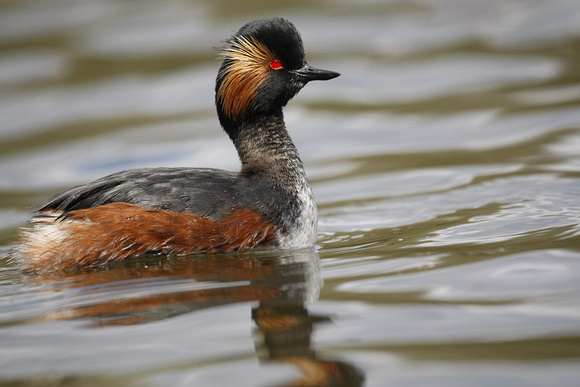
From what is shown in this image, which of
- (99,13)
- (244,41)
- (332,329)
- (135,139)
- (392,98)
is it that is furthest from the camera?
(99,13)

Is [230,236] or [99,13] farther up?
[99,13]

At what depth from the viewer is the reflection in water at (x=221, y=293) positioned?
13.2ft

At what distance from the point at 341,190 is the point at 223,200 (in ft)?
9.42

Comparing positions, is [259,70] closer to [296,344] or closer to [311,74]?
[311,74]

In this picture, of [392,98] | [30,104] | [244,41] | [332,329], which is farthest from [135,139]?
[332,329]

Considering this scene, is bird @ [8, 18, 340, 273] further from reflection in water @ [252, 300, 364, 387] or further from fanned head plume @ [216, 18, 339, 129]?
reflection in water @ [252, 300, 364, 387]

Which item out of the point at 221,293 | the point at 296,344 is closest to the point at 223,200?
the point at 221,293

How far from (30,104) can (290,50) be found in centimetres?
646

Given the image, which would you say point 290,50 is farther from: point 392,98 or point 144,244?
point 392,98

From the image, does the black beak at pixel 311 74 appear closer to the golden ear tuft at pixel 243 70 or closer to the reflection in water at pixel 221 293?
the golden ear tuft at pixel 243 70

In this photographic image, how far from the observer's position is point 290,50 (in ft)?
21.6

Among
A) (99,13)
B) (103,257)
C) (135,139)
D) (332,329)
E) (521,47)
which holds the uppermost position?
(99,13)

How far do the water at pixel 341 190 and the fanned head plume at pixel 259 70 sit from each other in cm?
124

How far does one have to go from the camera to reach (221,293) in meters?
4.95
